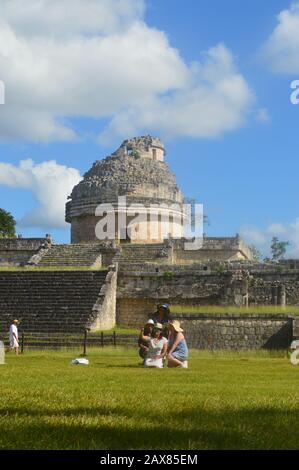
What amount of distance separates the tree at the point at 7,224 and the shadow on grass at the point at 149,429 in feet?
146

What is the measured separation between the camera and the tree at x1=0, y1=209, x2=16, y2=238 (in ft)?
167

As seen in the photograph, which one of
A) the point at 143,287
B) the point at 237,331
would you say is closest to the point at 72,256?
the point at 143,287

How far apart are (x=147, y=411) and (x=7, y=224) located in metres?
45.5

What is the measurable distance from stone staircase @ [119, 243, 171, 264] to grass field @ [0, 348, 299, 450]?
20.4 m

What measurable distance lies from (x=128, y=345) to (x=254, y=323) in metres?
3.93

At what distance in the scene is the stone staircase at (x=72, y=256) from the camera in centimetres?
3172

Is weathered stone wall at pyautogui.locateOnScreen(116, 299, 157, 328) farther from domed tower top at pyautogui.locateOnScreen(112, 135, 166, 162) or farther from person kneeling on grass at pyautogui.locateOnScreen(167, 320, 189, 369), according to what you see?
domed tower top at pyautogui.locateOnScreen(112, 135, 166, 162)

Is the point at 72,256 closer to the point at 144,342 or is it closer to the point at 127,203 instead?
the point at 127,203

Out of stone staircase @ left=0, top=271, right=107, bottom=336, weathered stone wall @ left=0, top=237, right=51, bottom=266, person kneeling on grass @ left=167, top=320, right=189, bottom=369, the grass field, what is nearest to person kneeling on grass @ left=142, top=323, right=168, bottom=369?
person kneeling on grass @ left=167, top=320, right=189, bottom=369

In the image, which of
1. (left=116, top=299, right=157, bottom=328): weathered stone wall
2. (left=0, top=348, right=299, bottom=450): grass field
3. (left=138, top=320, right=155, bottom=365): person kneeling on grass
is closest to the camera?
(left=0, top=348, right=299, bottom=450): grass field

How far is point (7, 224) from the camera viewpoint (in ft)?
169

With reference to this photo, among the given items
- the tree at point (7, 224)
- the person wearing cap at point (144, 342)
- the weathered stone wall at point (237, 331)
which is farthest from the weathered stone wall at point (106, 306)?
the tree at point (7, 224)

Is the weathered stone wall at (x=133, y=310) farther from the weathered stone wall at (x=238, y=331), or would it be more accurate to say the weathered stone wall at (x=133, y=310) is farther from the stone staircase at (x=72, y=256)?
the stone staircase at (x=72, y=256)
